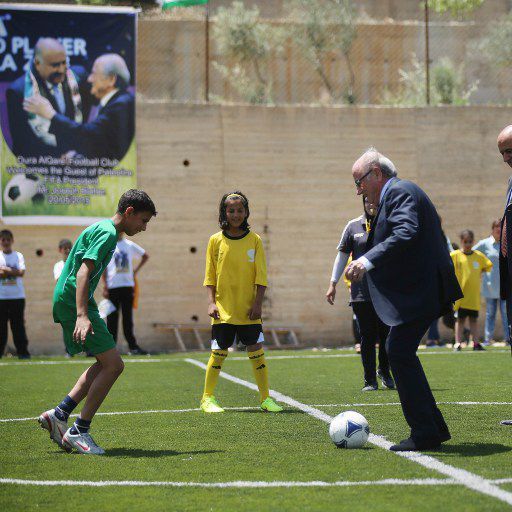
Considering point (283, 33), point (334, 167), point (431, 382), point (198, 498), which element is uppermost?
point (283, 33)

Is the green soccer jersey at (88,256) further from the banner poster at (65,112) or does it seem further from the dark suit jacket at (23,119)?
the dark suit jacket at (23,119)

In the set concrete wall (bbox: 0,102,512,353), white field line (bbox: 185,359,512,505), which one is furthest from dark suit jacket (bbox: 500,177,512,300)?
concrete wall (bbox: 0,102,512,353)

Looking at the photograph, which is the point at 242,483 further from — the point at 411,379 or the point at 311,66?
the point at 311,66

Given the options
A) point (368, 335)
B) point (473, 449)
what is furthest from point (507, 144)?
point (368, 335)

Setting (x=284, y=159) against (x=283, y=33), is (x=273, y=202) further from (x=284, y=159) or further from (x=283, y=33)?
(x=283, y=33)

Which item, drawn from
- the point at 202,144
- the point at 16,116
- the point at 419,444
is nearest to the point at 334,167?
the point at 202,144

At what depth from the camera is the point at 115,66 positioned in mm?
20844

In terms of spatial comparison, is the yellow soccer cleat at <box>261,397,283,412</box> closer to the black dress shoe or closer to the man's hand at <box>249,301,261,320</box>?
the man's hand at <box>249,301,261,320</box>

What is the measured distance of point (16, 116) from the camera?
806 inches

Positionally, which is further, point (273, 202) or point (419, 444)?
point (273, 202)

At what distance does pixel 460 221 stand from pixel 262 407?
1353cm

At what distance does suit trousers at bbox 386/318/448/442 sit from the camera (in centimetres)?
666

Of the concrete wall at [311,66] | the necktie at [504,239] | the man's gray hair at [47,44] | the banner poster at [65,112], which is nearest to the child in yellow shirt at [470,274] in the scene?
the banner poster at [65,112]

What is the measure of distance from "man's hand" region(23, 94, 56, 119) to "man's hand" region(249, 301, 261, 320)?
1234 centimetres
